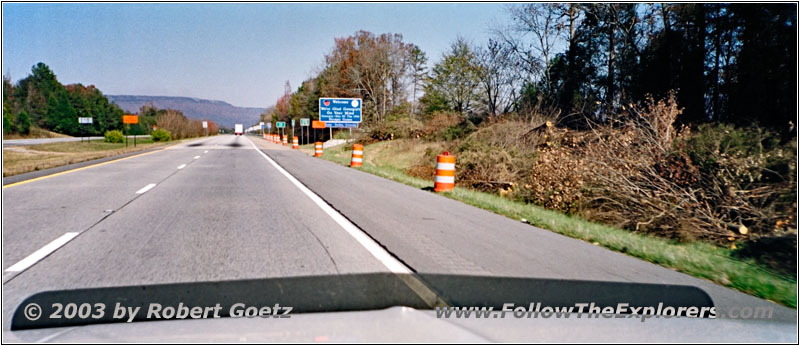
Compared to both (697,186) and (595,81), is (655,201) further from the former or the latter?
(595,81)

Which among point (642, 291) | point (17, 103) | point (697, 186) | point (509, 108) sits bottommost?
point (642, 291)

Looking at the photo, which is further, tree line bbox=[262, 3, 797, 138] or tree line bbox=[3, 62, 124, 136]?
tree line bbox=[3, 62, 124, 136]

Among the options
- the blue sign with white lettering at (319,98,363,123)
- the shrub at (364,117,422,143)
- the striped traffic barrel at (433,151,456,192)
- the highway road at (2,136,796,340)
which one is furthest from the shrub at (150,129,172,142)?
the striped traffic barrel at (433,151,456,192)

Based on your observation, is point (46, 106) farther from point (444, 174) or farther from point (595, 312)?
point (595, 312)

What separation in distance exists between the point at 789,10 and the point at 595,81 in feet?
36.7

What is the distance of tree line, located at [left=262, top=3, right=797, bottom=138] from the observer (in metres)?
13.2

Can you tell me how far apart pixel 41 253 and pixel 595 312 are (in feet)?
17.6

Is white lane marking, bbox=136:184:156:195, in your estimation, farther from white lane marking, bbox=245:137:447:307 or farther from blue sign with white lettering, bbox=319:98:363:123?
blue sign with white lettering, bbox=319:98:363:123

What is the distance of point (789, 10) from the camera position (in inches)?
506

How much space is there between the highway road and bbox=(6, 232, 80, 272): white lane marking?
0.02m

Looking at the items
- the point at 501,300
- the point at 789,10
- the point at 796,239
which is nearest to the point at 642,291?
the point at 501,300

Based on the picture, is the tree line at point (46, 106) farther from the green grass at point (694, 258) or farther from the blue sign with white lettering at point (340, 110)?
the green grass at point (694, 258)

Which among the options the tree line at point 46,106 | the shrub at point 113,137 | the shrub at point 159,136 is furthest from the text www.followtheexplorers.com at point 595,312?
the tree line at point 46,106

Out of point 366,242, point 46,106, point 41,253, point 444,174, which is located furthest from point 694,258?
point 46,106
